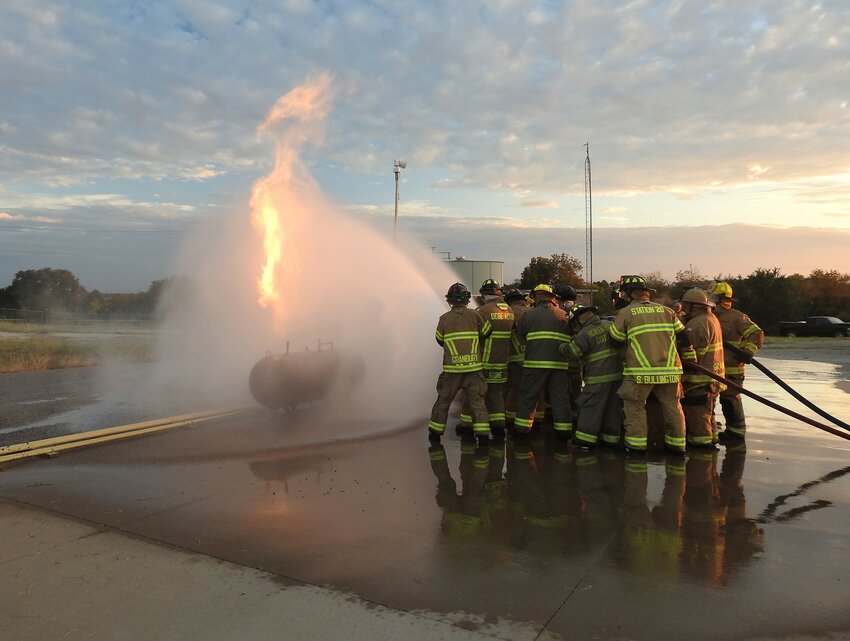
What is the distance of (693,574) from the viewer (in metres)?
3.64

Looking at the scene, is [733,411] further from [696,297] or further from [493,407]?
[493,407]

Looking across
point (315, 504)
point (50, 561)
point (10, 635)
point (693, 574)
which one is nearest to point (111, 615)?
point (10, 635)

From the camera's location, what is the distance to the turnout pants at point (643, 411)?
6398 mm

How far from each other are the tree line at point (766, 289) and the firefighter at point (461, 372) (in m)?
30.4

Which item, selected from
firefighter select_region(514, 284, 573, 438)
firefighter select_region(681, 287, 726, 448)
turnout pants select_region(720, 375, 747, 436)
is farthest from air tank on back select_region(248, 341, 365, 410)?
turnout pants select_region(720, 375, 747, 436)

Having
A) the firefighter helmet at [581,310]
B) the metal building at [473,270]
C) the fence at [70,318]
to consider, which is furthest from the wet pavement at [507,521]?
the fence at [70,318]

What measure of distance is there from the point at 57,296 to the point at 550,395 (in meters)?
74.7

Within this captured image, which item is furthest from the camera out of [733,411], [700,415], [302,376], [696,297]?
[302,376]

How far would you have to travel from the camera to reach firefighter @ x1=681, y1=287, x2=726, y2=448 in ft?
22.6

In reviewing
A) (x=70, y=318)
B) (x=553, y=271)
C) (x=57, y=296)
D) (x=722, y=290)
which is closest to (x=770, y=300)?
(x=553, y=271)

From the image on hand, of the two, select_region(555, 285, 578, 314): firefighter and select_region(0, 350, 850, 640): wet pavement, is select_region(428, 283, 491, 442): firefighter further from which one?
select_region(555, 285, 578, 314): firefighter

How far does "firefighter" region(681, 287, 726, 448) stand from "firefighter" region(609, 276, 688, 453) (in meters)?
0.49

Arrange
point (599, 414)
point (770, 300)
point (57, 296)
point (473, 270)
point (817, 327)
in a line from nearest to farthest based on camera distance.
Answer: point (599, 414) → point (473, 270) → point (817, 327) → point (770, 300) → point (57, 296)

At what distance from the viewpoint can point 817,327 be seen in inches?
1510
